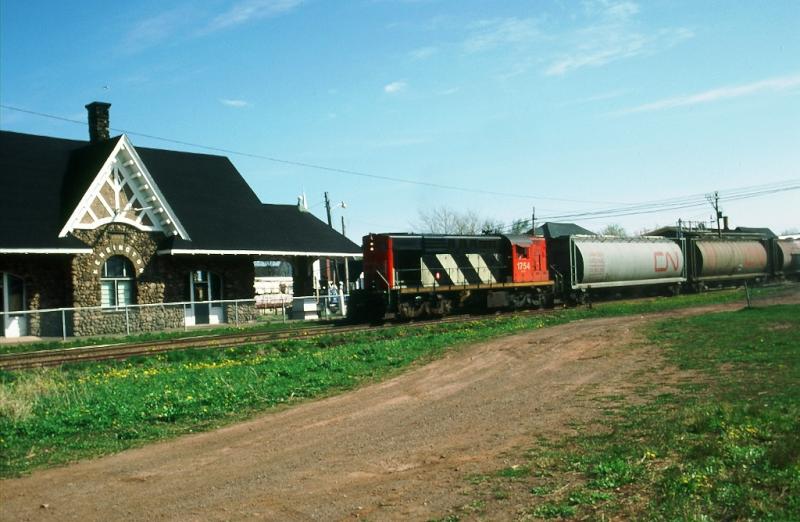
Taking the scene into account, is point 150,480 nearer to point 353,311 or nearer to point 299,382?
point 299,382

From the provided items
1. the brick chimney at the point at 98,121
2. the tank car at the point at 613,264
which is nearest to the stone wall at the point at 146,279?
the brick chimney at the point at 98,121

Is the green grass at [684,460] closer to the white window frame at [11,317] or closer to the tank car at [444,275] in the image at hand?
the tank car at [444,275]

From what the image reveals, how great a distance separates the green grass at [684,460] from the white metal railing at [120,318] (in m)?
23.7

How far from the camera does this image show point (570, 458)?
27.1 ft

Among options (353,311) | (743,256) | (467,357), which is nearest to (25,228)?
(353,311)

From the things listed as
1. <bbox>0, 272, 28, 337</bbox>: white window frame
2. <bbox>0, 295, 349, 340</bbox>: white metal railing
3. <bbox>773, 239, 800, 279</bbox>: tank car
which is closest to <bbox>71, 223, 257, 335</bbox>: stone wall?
<bbox>0, 295, 349, 340</bbox>: white metal railing

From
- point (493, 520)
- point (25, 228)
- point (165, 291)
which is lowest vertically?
point (493, 520)

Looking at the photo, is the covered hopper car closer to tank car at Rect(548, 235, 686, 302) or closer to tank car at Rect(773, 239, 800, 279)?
tank car at Rect(548, 235, 686, 302)

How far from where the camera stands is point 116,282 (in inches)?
1326

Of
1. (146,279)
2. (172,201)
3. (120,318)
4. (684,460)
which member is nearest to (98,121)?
(172,201)

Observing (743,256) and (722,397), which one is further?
(743,256)

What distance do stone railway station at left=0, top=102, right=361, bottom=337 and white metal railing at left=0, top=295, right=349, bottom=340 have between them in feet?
0.15

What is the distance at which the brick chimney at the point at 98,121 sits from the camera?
37.2m

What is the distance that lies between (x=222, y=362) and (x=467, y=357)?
6699 mm
